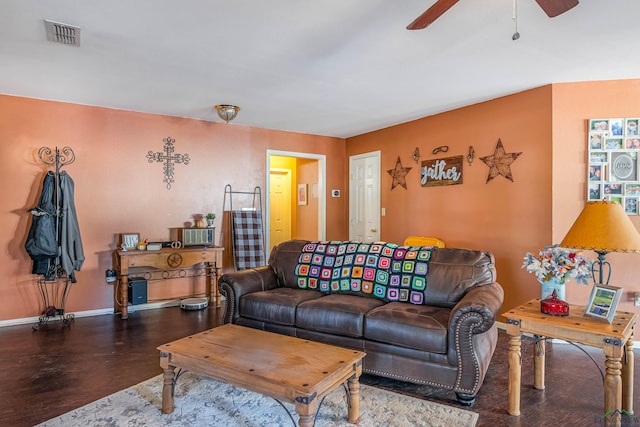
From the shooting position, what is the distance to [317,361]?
201cm

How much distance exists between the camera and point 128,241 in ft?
14.6

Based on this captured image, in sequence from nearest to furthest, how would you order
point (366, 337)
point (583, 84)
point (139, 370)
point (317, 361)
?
point (317, 361) < point (366, 337) < point (139, 370) < point (583, 84)

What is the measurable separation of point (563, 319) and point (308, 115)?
3663 mm

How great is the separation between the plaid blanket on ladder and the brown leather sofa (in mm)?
1679

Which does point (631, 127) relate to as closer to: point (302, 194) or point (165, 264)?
point (302, 194)

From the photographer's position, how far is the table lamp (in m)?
2.06

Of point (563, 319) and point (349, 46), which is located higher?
point (349, 46)

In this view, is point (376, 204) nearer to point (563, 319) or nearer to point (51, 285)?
point (563, 319)

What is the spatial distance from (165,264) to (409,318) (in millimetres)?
3137

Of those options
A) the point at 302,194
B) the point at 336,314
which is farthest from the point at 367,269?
the point at 302,194

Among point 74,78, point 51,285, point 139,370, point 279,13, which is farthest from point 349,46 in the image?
point 51,285

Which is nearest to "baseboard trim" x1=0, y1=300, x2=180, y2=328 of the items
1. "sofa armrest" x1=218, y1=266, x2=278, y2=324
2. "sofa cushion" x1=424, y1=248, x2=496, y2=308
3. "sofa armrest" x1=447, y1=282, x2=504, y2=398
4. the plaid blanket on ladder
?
the plaid blanket on ladder

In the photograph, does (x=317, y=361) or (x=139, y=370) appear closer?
(x=317, y=361)

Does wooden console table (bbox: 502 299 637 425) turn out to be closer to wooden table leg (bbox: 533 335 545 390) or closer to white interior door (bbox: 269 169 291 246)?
wooden table leg (bbox: 533 335 545 390)
